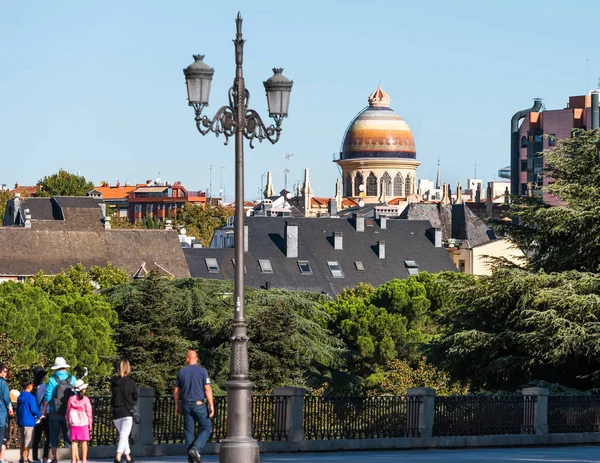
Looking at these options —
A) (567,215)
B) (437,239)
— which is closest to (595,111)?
(437,239)

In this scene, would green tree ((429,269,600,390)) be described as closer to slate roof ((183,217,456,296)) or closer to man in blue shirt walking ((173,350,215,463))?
man in blue shirt walking ((173,350,215,463))

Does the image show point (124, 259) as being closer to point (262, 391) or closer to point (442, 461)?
point (262, 391)

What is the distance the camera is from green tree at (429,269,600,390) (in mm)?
42062

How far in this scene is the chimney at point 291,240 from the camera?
127m

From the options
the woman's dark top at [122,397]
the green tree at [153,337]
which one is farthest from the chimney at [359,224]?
the woman's dark top at [122,397]

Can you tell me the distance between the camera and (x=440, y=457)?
2714cm

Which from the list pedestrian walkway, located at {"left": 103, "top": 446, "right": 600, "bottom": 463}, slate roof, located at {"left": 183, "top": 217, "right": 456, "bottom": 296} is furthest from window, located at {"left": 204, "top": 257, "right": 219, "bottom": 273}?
pedestrian walkway, located at {"left": 103, "top": 446, "right": 600, "bottom": 463}

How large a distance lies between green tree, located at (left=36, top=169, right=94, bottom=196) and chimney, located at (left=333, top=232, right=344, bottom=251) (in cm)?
6975

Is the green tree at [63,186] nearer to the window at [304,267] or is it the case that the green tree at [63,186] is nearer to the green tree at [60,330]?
the window at [304,267]

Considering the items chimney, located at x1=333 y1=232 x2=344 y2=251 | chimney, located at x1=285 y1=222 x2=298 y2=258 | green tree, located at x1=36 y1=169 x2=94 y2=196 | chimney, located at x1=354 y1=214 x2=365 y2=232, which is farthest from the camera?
green tree, located at x1=36 y1=169 x2=94 y2=196

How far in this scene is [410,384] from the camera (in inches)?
2579

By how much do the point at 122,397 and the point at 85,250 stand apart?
4023 inches

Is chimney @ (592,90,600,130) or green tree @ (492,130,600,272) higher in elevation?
chimney @ (592,90,600,130)

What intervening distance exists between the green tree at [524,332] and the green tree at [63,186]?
15256 cm
